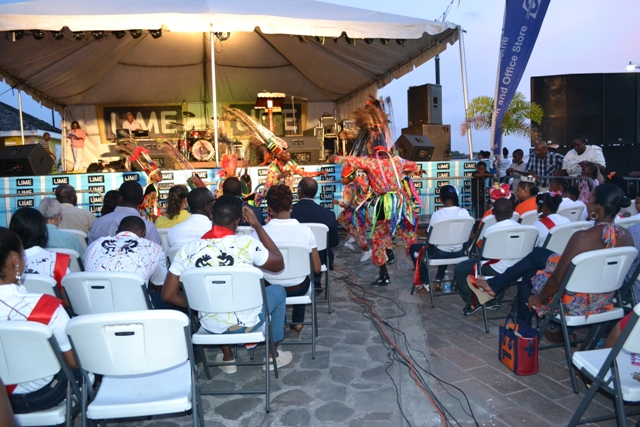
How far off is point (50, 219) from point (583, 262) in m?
3.81

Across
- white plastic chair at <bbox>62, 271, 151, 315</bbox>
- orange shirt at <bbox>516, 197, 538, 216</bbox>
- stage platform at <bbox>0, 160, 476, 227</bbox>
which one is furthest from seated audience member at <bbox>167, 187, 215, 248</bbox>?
stage platform at <bbox>0, 160, 476, 227</bbox>

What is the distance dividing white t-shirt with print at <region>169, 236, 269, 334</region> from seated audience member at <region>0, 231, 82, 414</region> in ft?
2.69

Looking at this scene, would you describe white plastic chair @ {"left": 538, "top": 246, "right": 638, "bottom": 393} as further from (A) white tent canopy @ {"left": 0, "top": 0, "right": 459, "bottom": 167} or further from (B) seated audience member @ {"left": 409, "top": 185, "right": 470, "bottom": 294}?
(A) white tent canopy @ {"left": 0, "top": 0, "right": 459, "bottom": 167}

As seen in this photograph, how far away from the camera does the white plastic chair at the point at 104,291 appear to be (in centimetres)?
269

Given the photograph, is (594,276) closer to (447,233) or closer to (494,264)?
(494,264)

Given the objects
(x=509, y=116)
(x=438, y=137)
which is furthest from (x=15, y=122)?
(x=509, y=116)

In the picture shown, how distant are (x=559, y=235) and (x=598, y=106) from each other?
9.00 metres

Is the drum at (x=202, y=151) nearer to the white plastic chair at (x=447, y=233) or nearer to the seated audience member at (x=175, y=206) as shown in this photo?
the seated audience member at (x=175, y=206)

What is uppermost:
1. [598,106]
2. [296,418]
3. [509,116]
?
[598,106]

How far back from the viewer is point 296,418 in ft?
9.48

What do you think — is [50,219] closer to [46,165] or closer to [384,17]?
[46,165]

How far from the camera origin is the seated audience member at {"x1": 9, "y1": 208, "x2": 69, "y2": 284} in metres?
2.99

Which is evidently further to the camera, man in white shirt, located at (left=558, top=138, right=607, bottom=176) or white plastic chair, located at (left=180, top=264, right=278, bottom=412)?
man in white shirt, located at (left=558, top=138, right=607, bottom=176)

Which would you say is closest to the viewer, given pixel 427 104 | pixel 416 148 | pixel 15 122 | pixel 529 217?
pixel 529 217
